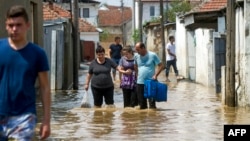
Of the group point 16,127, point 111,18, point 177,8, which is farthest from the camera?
point 111,18

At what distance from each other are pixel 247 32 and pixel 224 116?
2137 millimetres

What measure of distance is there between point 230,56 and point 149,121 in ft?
10.4

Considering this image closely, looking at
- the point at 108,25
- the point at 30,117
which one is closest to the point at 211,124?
the point at 30,117

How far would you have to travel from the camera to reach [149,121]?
1391 centimetres

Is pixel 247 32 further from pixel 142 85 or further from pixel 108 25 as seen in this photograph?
pixel 108 25

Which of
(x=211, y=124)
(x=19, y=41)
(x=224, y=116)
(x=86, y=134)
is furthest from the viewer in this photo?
(x=224, y=116)

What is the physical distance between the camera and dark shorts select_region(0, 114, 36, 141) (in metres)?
6.18

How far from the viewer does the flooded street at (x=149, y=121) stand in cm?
1164

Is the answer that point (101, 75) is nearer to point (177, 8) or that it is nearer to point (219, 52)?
point (219, 52)

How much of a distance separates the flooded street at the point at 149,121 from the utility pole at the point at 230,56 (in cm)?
30

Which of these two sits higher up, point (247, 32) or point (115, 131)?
point (247, 32)

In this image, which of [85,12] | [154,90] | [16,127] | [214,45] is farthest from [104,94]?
[85,12]

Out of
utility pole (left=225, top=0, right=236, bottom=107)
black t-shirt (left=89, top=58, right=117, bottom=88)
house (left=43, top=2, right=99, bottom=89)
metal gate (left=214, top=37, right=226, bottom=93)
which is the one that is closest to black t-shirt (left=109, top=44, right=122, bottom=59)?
house (left=43, top=2, right=99, bottom=89)

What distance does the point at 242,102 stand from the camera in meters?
16.0
